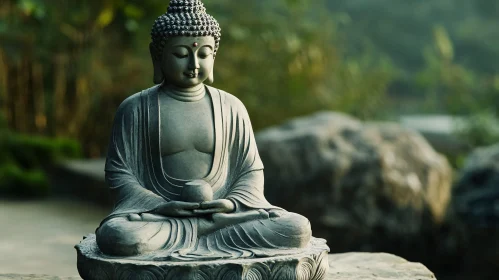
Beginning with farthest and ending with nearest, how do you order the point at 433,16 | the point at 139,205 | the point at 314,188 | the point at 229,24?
the point at 433,16, the point at 229,24, the point at 314,188, the point at 139,205

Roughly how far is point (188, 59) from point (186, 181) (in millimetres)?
668

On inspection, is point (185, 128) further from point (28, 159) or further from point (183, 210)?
point (28, 159)

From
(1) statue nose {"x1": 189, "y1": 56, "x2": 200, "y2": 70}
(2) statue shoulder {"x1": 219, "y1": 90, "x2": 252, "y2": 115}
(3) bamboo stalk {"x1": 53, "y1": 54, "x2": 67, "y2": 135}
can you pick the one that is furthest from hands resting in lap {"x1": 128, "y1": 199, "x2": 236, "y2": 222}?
(3) bamboo stalk {"x1": 53, "y1": 54, "x2": 67, "y2": 135}

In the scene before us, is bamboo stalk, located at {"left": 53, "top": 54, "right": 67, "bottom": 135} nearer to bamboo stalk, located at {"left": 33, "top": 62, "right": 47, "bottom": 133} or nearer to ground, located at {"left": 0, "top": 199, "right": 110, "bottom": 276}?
bamboo stalk, located at {"left": 33, "top": 62, "right": 47, "bottom": 133}

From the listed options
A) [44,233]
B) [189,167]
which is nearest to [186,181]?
[189,167]

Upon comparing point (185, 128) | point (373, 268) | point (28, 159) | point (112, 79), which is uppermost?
point (185, 128)

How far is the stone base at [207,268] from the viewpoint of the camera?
455 centimetres

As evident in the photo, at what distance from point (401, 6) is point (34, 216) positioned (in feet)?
33.4

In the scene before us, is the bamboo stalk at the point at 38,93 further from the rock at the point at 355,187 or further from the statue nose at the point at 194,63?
the statue nose at the point at 194,63

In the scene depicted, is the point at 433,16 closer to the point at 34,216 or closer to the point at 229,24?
the point at 229,24

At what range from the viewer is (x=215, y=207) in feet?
16.1

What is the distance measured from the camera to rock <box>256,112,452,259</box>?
8.66 meters

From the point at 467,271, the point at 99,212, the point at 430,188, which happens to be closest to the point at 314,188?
the point at 430,188

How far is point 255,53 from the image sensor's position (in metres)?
12.5
